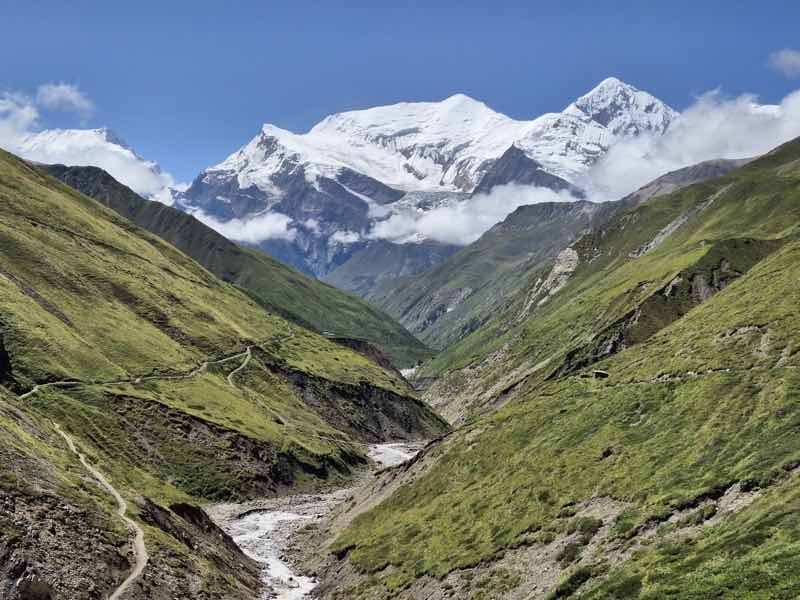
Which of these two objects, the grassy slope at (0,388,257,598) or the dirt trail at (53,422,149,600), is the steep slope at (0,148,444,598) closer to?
the grassy slope at (0,388,257,598)

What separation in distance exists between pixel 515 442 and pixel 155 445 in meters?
78.9

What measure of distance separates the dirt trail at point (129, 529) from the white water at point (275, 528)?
18.1 metres

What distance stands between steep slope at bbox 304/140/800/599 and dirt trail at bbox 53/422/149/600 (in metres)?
25.4

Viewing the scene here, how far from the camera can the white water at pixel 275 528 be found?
97.5m

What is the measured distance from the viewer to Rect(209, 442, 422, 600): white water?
320 ft

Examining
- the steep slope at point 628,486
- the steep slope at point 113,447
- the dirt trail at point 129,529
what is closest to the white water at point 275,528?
the steep slope at point 113,447

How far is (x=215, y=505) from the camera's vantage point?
144875 millimetres

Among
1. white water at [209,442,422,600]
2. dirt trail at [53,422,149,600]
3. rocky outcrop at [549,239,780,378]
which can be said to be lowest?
white water at [209,442,422,600]

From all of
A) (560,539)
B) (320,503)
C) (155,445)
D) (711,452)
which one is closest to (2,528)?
(560,539)

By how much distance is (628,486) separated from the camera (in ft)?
239

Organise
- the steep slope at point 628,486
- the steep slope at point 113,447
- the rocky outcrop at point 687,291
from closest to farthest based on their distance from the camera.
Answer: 1. the steep slope at point 628,486
2. the steep slope at point 113,447
3. the rocky outcrop at point 687,291

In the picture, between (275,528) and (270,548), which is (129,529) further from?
(275,528)

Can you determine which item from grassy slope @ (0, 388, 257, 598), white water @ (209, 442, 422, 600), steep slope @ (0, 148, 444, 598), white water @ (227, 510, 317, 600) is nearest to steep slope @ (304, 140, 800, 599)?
white water @ (227, 510, 317, 600)

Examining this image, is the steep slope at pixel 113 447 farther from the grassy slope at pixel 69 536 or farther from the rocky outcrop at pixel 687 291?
the rocky outcrop at pixel 687 291
